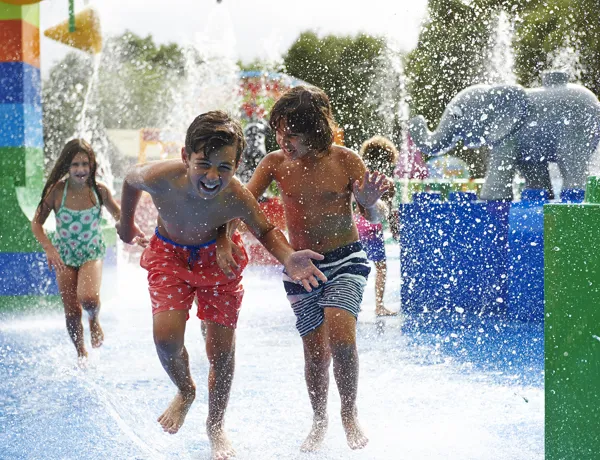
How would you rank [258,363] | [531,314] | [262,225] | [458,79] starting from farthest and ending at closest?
1. [458,79]
2. [531,314]
3. [258,363]
4. [262,225]

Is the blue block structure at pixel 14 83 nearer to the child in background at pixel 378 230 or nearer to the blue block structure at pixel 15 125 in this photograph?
the blue block structure at pixel 15 125

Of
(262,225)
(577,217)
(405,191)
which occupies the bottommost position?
(405,191)

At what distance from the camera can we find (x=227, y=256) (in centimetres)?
344

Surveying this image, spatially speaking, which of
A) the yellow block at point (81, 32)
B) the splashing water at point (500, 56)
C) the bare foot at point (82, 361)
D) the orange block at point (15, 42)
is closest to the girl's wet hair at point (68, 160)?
the bare foot at point (82, 361)

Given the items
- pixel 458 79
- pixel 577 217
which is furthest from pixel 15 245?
pixel 458 79

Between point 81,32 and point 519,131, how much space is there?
4.76 m

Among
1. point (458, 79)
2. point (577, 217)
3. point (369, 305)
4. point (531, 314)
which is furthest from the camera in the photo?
point (458, 79)

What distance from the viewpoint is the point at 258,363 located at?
17.3 feet

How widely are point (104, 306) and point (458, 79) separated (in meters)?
16.7

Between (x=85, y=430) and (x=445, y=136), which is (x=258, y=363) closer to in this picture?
(x=85, y=430)

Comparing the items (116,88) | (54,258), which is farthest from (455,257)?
(116,88)

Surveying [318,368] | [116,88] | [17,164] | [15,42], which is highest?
[15,42]

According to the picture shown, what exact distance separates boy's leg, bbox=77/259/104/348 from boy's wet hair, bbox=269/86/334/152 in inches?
87.0

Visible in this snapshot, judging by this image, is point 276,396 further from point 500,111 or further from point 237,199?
point 500,111
